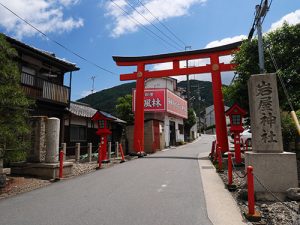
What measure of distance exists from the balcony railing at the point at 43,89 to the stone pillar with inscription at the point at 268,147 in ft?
44.2

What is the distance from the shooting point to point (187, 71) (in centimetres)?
2195

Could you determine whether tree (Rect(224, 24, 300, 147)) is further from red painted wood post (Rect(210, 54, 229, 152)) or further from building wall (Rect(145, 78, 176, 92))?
building wall (Rect(145, 78, 176, 92))

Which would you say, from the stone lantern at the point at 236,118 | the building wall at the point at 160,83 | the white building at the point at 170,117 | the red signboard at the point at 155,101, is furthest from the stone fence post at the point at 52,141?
the building wall at the point at 160,83

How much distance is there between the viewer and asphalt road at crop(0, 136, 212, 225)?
6008 millimetres

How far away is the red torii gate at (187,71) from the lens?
65.5ft

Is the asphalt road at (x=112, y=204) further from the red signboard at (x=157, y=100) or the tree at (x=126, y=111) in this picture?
the tree at (x=126, y=111)

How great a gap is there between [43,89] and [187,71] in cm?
1057

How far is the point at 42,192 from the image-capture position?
358 inches

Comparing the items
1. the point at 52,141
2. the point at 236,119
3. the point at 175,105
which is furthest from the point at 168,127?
the point at 52,141

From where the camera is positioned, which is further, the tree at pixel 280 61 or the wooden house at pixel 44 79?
the wooden house at pixel 44 79

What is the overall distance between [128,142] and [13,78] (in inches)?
686

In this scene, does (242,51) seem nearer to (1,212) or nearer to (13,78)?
(13,78)

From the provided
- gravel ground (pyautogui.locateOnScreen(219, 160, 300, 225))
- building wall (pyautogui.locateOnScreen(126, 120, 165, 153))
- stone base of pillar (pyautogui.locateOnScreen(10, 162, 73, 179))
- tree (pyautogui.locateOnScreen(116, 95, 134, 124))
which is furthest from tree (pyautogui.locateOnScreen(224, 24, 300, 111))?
tree (pyautogui.locateOnScreen(116, 95, 134, 124))

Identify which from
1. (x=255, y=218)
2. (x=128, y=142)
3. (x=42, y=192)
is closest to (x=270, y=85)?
(x=255, y=218)
